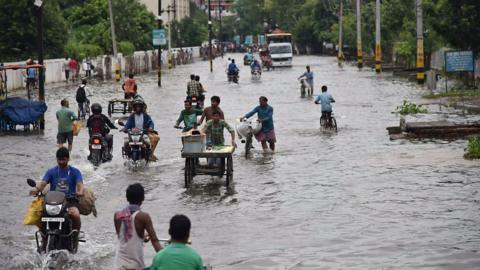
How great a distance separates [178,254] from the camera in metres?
7.88

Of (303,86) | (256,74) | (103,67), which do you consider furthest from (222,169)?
(103,67)

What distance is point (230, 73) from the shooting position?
2436 inches

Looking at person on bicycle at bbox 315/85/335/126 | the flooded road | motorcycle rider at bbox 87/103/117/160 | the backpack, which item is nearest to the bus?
the backpack

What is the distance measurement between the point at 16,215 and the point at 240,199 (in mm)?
3828

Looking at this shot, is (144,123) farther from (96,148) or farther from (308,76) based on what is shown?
(308,76)

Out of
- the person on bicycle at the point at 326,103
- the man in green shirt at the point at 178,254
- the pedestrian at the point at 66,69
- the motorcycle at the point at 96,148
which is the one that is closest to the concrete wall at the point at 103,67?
the pedestrian at the point at 66,69

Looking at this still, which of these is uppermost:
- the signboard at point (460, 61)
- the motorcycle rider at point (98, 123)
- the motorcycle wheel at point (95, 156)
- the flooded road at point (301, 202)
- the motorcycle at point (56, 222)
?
the signboard at point (460, 61)

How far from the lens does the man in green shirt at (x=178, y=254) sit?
784 centimetres

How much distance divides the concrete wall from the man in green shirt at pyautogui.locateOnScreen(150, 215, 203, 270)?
48405mm

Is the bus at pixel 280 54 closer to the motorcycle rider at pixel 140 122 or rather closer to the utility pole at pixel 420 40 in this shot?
the utility pole at pixel 420 40

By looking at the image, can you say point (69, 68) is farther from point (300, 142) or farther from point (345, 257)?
point (345, 257)

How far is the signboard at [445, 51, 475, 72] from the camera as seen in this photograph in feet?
137

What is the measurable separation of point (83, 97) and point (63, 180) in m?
23.3

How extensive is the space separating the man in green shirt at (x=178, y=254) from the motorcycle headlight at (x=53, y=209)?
439cm
